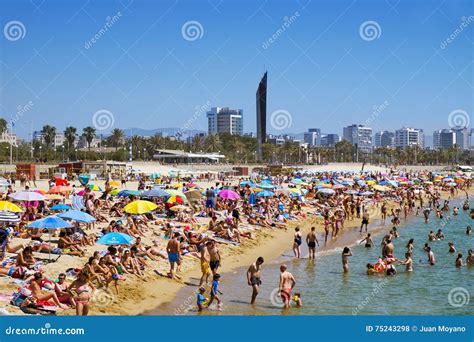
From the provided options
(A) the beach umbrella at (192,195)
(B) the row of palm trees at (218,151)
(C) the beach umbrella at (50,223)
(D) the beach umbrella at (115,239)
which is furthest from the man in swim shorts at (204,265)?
(B) the row of palm trees at (218,151)

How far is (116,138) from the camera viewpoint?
4946 inches

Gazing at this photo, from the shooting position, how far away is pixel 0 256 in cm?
1399

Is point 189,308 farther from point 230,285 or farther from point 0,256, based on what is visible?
point 0,256

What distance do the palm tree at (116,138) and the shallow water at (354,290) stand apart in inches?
4162

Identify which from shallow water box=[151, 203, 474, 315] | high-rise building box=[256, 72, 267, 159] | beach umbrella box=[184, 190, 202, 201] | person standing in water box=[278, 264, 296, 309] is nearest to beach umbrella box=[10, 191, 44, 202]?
shallow water box=[151, 203, 474, 315]

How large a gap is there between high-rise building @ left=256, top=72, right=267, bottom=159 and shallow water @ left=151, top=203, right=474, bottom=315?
4391 inches

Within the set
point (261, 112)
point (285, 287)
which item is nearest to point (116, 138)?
point (261, 112)

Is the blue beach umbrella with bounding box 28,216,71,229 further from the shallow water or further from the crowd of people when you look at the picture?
the shallow water

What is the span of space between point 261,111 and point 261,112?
11.1 inches

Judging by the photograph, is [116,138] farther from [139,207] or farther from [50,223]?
[50,223]

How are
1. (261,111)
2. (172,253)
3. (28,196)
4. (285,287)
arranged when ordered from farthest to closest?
(261,111)
(28,196)
(172,253)
(285,287)

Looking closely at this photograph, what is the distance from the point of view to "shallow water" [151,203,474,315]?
13.6 meters

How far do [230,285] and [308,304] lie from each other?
2599mm
